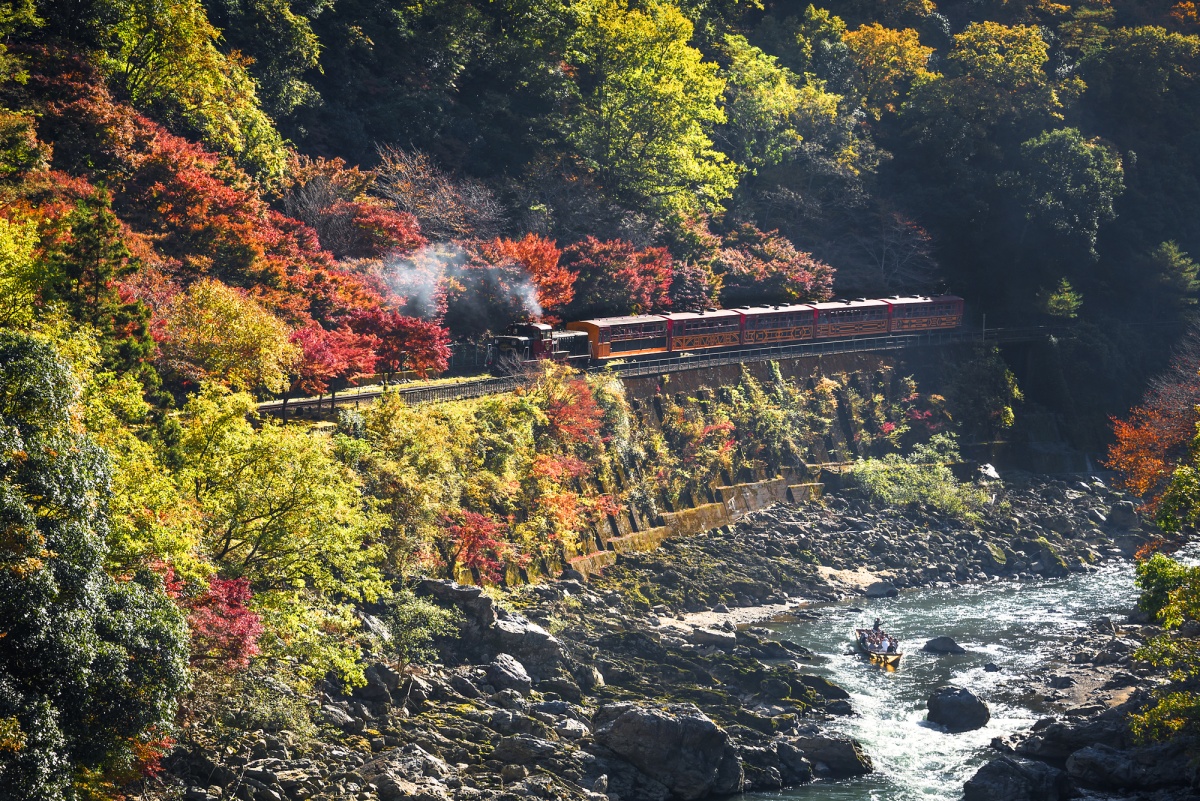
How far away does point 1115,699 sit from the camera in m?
44.4

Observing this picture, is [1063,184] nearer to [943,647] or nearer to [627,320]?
[627,320]

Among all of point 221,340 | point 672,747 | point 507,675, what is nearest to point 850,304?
point 221,340

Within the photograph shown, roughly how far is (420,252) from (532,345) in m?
5.77

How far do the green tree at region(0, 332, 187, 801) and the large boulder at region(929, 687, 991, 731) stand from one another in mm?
23494

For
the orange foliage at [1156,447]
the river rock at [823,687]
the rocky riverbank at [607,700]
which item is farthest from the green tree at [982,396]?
the river rock at [823,687]

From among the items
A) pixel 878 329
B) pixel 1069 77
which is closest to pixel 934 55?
pixel 1069 77

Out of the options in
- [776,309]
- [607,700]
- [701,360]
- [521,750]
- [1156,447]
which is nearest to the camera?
[521,750]

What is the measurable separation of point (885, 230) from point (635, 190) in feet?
62.5

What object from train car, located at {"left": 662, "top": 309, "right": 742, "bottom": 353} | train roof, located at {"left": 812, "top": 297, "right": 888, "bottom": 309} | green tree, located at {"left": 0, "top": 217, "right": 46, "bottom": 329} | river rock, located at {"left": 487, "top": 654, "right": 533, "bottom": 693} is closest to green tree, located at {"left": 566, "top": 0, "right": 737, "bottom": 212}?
train car, located at {"left": 662, "top": 309, "right": 742, "bottom": 353}

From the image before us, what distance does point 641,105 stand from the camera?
72.0 meters

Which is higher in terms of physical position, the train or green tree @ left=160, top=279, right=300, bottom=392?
green tree @ left=160, top=279, right=300, bottom=392

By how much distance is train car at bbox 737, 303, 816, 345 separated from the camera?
71.4m

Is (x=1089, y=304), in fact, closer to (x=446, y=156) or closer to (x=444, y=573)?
(x=446, y=156)

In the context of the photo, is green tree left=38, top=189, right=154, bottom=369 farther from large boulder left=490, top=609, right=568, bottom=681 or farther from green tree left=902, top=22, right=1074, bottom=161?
green tree left=902, top=22, right=1074, bottom=161
